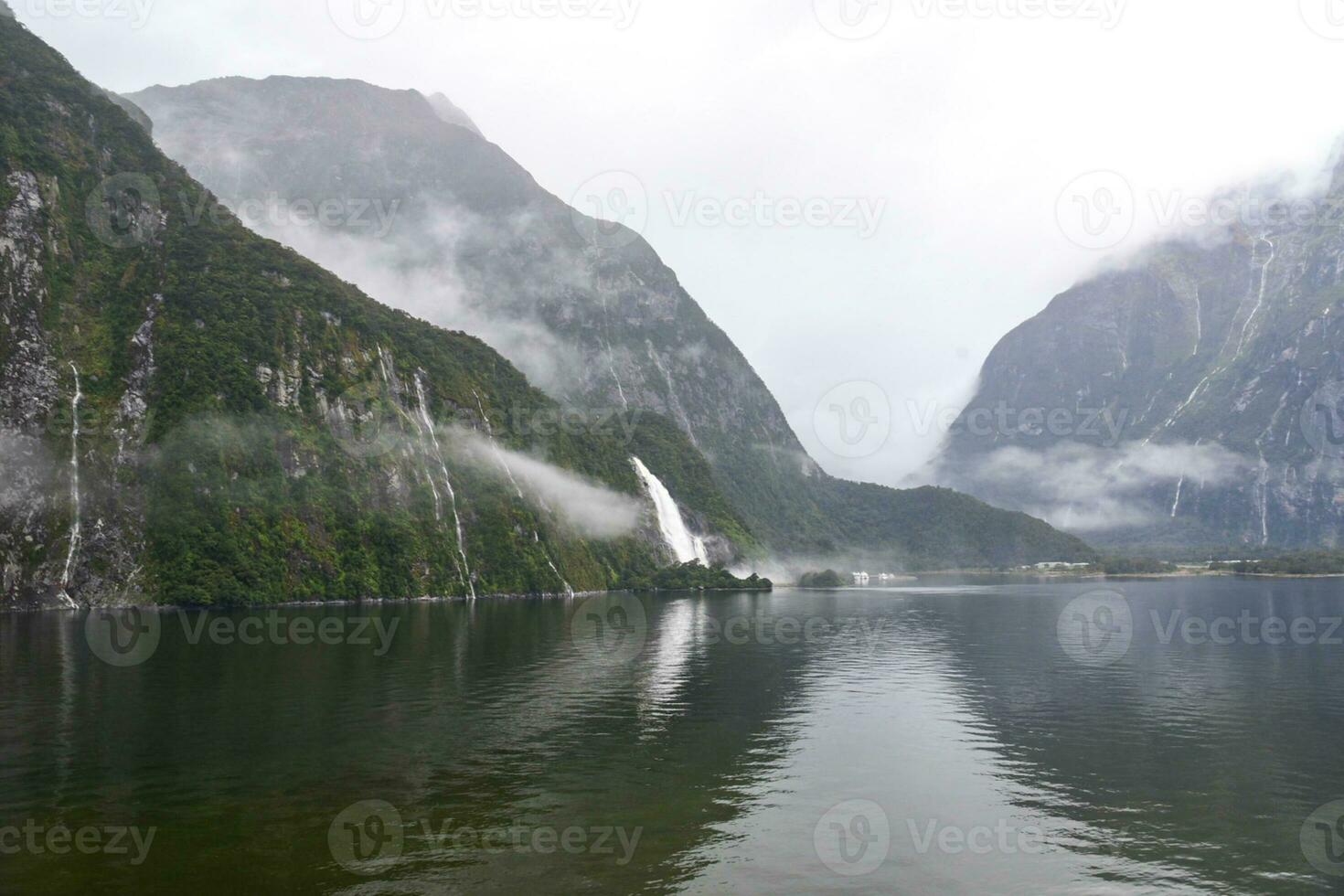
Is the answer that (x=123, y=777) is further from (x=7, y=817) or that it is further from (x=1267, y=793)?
(x=1267, y=793)

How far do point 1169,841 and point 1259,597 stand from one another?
535 feet

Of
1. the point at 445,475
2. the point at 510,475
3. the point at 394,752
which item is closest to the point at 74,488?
the point at 445,475

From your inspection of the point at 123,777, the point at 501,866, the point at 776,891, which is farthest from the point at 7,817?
the point at 776,891

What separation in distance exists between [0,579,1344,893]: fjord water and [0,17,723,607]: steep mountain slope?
52.2 meters

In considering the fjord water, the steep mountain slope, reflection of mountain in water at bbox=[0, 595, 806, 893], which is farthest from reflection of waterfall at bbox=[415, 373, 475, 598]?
reflection of mountain in water at bbox=[0, 595, 806, 893]

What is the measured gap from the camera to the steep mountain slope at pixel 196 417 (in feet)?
385

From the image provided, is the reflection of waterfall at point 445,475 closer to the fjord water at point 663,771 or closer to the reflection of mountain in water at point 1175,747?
the fjord water at point 663,771

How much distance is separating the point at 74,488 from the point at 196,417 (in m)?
20.4

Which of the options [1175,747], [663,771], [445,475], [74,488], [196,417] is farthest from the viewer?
[445,475]

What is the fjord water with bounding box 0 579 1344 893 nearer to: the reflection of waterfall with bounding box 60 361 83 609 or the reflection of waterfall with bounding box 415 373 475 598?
the reflection of waterfall with bounding box 60 361 83 609

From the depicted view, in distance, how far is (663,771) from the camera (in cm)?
3478

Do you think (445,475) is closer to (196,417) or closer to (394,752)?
(196,417)

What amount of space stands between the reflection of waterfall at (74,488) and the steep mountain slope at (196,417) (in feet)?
0.96

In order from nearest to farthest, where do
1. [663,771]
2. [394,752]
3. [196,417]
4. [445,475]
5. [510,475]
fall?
[663,771] < [394,752] < [196,417] < [445,475] < [510,475]
